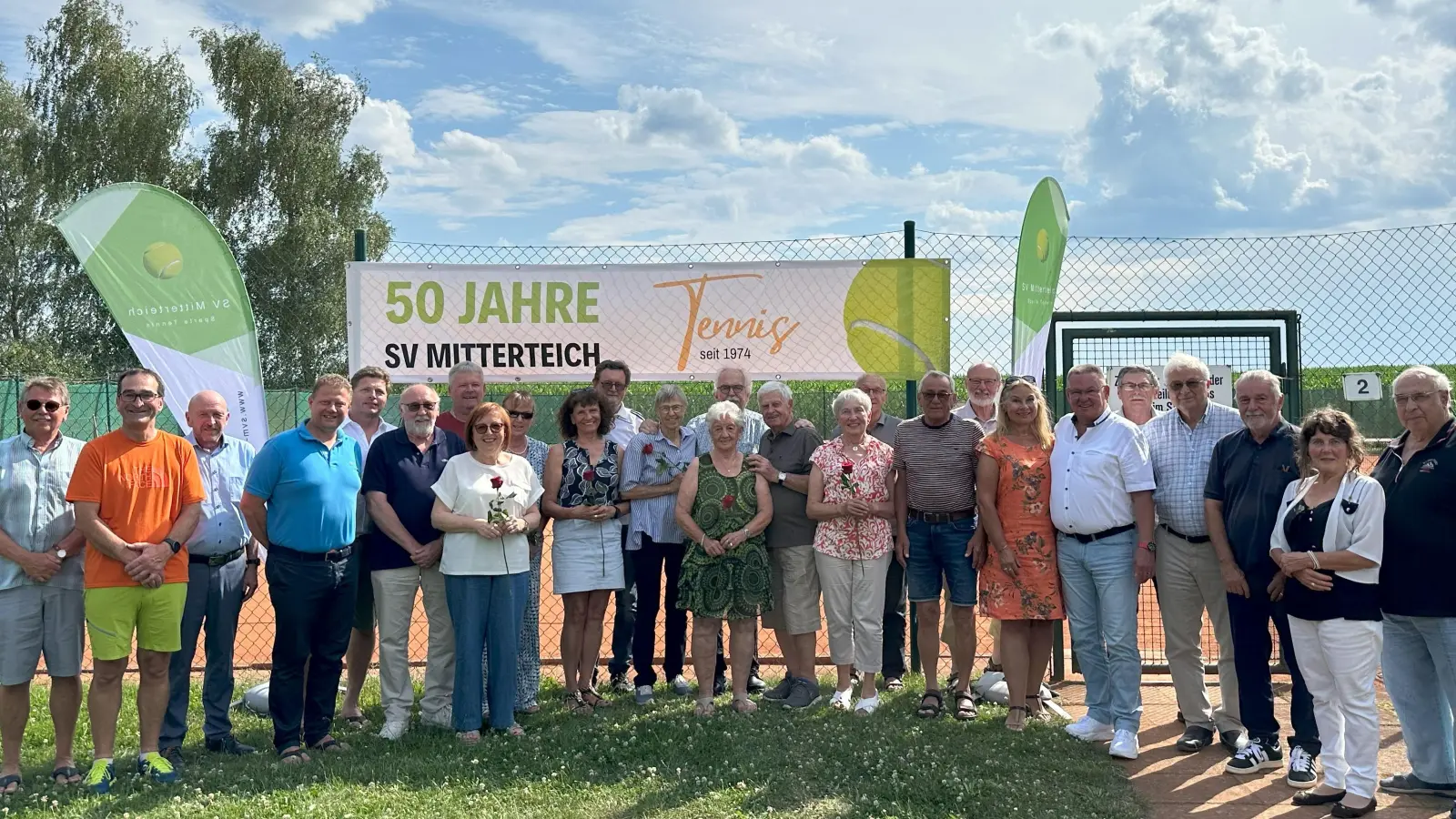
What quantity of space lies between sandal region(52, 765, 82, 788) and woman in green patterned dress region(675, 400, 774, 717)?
9.83 ft

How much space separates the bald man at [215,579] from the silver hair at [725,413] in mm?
2454

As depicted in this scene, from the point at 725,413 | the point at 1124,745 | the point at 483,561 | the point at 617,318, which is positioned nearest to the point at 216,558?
the point at 483,561

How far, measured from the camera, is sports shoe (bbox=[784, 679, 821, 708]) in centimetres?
595

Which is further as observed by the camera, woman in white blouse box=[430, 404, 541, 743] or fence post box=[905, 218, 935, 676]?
fence post box=[905, 218, 935, 676]

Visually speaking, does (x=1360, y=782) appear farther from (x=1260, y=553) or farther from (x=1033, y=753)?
(x=1033, y=753)

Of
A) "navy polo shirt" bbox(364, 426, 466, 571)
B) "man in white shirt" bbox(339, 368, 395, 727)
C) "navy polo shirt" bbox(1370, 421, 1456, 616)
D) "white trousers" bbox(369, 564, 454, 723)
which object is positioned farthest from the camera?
"man in white shirt" bbox(339, 368, 395, 727)

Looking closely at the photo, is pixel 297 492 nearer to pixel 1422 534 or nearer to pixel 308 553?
pixel 308 553

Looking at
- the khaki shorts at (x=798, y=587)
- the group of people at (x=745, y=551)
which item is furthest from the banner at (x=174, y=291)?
the khaki shorts at (x=798, y=587)

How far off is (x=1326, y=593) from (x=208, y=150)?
2980cm

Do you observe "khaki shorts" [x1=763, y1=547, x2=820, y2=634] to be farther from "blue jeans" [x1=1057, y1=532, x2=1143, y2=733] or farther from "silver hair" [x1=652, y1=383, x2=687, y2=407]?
"blue jeans" [x1=1057, y1=532, x2=1143, y2=733]

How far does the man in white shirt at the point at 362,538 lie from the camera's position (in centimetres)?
568

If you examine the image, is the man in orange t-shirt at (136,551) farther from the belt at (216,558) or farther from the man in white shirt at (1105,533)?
the man in white shirt at (1105,533)

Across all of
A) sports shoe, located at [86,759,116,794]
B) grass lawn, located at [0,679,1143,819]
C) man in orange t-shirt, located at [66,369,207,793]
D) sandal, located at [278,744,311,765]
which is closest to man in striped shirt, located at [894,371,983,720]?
grass lawn, located at [0,679,1143,819]

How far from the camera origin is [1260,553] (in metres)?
4.84
